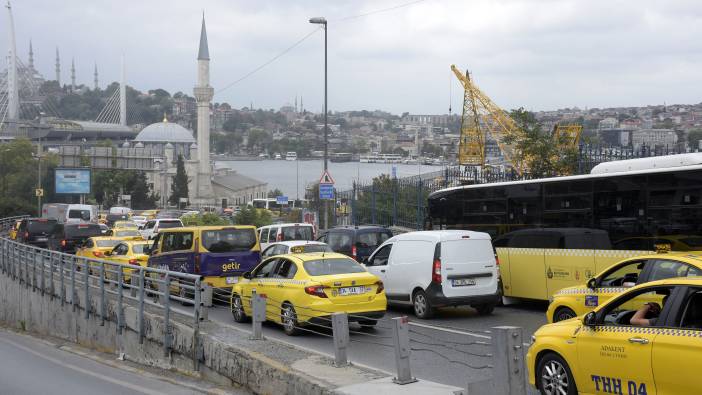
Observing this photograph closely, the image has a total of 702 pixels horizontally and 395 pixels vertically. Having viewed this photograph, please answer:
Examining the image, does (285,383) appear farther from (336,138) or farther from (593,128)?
(336,138)

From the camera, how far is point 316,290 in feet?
46.3

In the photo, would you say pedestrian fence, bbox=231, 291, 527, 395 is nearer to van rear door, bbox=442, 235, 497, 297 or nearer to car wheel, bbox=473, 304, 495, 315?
van rear door, bbox=442, 235, 497, 297

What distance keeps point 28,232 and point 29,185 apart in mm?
58050

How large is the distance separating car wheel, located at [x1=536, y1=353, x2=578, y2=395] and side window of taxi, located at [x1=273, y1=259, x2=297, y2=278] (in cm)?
653

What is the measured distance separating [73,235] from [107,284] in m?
16.9

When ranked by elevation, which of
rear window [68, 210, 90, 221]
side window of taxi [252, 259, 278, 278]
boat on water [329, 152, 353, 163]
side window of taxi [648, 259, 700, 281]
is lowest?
rear window [68, 210, 90, 221]

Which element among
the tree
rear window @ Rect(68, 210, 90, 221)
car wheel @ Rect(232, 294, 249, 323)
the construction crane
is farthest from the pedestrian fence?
the tree

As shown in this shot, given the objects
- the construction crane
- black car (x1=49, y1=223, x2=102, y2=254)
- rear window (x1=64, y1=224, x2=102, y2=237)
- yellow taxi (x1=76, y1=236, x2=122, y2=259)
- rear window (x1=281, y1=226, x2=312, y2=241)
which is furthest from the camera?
the construction crane

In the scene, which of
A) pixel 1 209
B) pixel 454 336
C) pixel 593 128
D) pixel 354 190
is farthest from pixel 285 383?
pixel 1 209

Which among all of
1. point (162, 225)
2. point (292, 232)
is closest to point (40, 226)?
point (162, 225)

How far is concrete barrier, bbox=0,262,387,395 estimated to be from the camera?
30.9 ft

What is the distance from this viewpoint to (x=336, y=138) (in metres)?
140

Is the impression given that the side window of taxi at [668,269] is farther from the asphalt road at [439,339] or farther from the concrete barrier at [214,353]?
the concrete barrier at [214,353]

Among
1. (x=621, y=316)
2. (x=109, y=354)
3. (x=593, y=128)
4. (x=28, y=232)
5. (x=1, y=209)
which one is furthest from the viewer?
(x=1, y=209)
